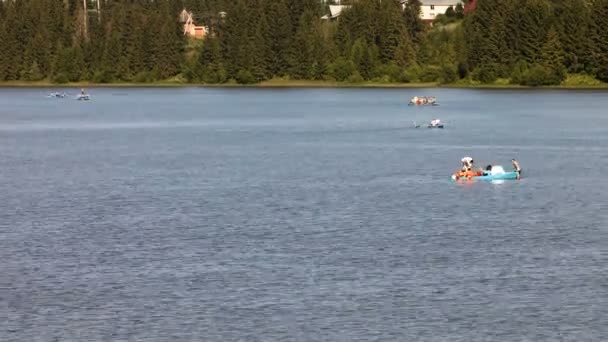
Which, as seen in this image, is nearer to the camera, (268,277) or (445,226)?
(268,277)

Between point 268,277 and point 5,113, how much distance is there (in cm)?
14601

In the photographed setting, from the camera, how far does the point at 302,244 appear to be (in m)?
61.2

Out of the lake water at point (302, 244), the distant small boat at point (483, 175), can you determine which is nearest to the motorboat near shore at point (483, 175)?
the distant small boat at point (483, 175)

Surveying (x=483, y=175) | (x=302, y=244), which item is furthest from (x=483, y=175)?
(x=302, y=244)

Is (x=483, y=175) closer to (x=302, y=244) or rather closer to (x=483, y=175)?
(x=483, y=175)

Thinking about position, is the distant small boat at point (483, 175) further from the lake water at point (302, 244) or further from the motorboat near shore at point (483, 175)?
the lake water at point (302, 244)

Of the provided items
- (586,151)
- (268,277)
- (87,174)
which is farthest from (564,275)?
(586,151)

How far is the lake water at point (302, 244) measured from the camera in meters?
45.8

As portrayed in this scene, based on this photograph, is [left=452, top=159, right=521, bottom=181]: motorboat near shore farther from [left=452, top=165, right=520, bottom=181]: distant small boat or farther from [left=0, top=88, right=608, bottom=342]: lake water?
[left=0, top=88, right=608, bottom=342]: lake water

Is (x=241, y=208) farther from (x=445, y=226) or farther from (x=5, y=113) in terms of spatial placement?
(x=5, y=113)

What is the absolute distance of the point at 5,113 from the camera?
192m

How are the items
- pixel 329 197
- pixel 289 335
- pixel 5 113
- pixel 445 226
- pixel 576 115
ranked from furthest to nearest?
pixel 5 113 < pixel 576 115 < pixel 329 197 < pixel 445 226 < pixel 289 335

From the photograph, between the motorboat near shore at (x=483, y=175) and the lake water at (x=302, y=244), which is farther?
the motorboat near shore at (x=483, y=175)

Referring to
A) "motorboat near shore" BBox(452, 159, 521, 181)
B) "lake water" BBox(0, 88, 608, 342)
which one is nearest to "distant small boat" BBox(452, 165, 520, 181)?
"motorboat near shore" BBox(452, 159, 521, 181)
